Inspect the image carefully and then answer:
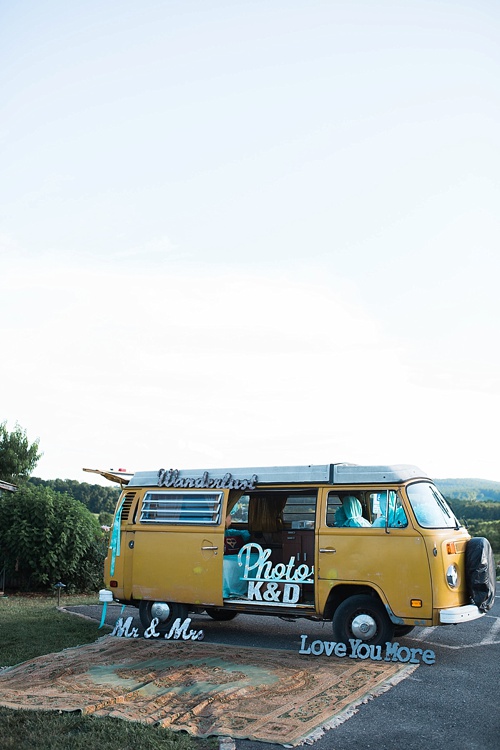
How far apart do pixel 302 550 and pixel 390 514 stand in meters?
2.28

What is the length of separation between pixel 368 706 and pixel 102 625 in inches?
238

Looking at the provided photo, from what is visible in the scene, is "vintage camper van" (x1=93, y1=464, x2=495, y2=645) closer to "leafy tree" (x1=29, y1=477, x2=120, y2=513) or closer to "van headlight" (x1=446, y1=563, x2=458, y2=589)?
"van headlight" (x1=446, y1=563, x2=458, y2=589)

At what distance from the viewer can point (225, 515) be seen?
11234mm

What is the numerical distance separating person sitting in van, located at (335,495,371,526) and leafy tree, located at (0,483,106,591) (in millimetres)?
10301

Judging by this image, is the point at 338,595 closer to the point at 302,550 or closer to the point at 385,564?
the point at 385,564

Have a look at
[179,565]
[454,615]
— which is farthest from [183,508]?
[454,615]

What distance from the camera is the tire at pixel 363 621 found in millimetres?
9812

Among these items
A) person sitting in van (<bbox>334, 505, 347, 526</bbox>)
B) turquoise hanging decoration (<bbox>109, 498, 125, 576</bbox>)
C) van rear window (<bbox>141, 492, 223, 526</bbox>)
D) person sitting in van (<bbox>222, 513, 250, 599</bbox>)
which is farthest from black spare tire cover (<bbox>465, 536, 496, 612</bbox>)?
turquoise hanging decoration (<bbox>109, 498, 125, 576</bbox>)

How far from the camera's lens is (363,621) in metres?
9.85

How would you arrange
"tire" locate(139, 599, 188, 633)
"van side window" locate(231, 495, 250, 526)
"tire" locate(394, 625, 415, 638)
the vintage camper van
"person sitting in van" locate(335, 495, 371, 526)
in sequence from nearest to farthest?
the vintage camper van < "person sitting in van" locate(335, 495, 371, 526) < "tire" locate(394, 625, 415, 638) < "tire" locate(139, 599, 188, 633) < "van side window" locate(231, 495, 250, 526)

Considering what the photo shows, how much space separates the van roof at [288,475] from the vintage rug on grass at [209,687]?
2.40m

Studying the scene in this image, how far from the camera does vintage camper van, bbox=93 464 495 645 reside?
379 inches

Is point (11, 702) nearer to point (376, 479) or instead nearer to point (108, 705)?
point (108, 705)

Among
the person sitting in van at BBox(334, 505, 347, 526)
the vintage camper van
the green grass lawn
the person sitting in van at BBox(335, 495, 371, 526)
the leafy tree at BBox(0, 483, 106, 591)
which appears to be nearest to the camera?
the green grass lawn
